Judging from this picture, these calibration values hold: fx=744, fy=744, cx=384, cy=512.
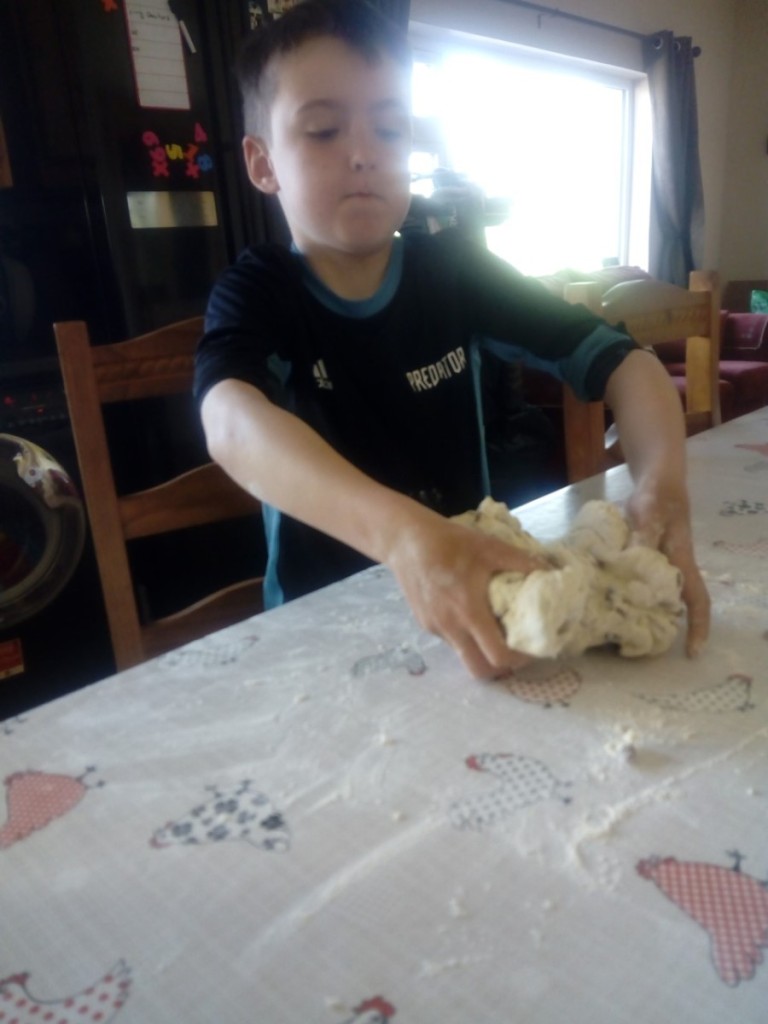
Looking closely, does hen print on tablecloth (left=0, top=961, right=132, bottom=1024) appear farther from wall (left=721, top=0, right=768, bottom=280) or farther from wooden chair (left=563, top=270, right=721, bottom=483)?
wall (left=721, top=0, right=768, bottom=280)

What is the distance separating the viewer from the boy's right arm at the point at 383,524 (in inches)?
17.2

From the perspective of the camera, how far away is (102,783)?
0.39 meters

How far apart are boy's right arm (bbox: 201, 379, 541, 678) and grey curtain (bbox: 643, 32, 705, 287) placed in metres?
4.43

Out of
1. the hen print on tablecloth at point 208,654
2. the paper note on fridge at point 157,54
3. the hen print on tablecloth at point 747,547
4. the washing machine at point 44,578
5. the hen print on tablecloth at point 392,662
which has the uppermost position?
the paper note on fridge at point 157,54

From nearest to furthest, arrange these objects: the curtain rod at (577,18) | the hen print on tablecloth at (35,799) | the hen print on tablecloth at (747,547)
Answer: the hen print on tablecloth at (35,799) < the hen print on tablecloth at (747,547) < the curtain rod at (577,18)

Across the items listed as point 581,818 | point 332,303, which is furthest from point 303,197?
point 581,818

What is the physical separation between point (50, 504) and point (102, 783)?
1.05 m

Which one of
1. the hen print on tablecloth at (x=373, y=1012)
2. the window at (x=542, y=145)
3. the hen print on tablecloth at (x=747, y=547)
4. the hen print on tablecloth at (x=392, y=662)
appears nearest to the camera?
the hen print on tablecloth at (x=373, y=1012)

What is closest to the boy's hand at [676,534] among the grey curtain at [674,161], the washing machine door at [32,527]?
the washing machine door at [32,527]

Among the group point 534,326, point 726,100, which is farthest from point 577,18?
point 534,326

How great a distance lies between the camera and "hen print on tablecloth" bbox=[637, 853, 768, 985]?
0.87ft

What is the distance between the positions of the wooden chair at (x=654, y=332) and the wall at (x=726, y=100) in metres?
3.14

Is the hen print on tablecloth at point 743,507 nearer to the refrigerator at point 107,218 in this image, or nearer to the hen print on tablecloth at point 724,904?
the hen print on tablecloth at point 724,904

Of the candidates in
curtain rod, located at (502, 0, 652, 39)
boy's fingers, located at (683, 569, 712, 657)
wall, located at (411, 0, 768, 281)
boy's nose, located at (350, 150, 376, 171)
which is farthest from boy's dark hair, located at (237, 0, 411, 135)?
wall, located at (411, 0, 768, 281)
